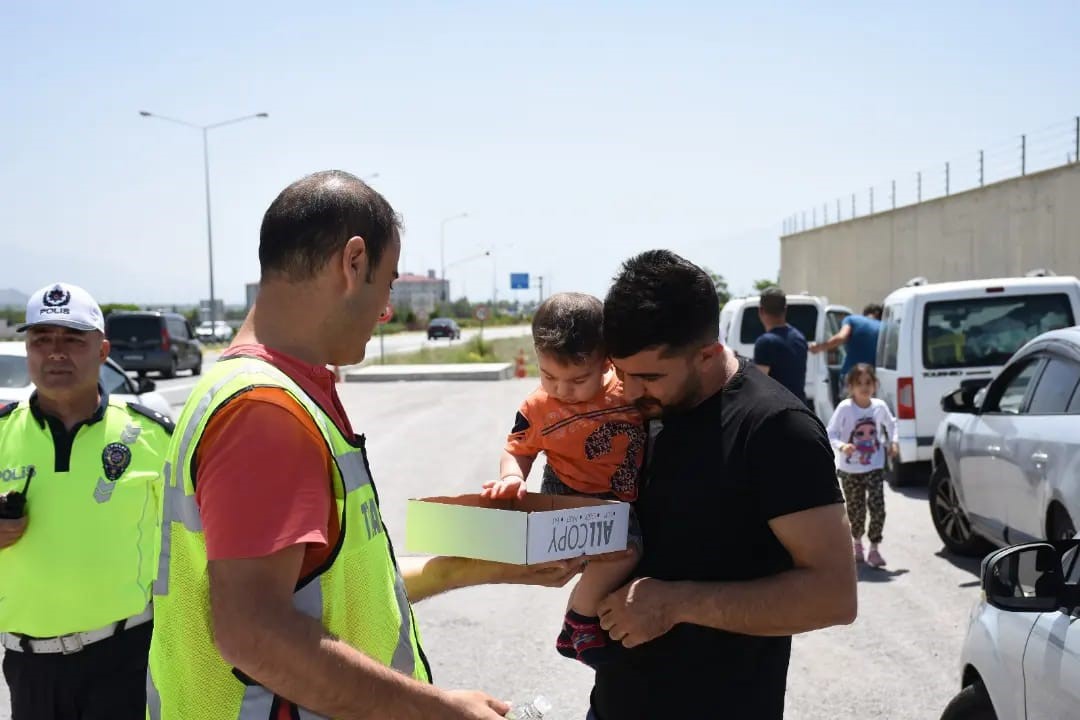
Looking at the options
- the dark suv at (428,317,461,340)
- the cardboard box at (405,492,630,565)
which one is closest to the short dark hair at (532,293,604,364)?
the cardboard box at (405,492,630,565)

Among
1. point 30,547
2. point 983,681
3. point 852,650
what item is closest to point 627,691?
point 983,681

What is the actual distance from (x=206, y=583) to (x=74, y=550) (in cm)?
190

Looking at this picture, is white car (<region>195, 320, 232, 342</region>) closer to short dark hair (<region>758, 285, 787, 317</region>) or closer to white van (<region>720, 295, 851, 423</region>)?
white van (<region>720, 295, 851, 423</region>)

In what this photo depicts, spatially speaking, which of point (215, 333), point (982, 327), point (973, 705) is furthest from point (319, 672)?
point (215, 333)

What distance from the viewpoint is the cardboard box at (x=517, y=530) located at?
86.4 inches

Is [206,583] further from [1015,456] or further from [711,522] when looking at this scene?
[1015,456]

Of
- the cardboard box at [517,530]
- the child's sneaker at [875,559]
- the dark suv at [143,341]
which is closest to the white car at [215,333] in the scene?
the dark suv at [143,341]

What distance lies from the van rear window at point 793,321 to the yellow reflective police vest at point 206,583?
12.9 m

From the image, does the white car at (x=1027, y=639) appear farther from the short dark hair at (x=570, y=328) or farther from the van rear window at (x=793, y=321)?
Answer: the van rear window at (x=793, y=321)

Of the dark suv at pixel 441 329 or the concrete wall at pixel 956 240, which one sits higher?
the concrete wall at pixel 956 240

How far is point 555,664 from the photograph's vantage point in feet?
18.5

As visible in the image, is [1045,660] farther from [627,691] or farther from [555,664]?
[555,664]

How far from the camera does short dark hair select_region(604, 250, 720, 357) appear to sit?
2283 millimetres

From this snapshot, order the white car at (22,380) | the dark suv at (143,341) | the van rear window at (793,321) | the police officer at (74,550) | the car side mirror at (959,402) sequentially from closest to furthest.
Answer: the police officer at (74,550) < the car side mirror at (959,402) < the white car at (22,380) < the van rear window at (793,321) < the dark suv at (143,341)
